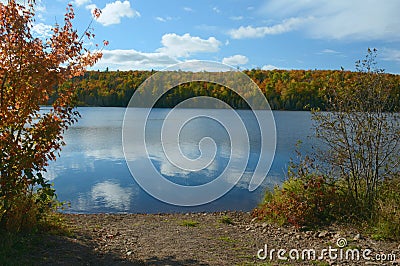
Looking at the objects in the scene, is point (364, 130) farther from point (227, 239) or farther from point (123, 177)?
point (123, 177)

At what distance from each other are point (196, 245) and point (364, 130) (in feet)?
14.8

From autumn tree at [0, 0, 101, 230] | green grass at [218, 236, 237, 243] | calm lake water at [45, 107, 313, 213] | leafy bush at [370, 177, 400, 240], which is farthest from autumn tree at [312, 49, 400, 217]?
autumn tree at [0, 0, 101, 230]

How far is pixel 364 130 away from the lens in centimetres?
783

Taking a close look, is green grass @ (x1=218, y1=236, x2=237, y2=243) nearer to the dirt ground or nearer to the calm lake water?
the dirt ground

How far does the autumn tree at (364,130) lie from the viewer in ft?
25.7

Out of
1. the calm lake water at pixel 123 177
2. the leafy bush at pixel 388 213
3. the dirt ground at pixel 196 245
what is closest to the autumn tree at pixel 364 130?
the leafy bush at pixel 388 213

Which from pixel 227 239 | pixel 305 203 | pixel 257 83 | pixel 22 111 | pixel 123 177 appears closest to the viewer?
pixel 22 111

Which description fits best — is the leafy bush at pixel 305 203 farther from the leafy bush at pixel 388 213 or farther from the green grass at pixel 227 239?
the green grass at pixel 227 239

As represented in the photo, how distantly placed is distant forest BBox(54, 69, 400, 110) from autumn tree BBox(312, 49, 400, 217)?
0.24 m

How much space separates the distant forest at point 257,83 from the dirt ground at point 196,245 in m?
2.56

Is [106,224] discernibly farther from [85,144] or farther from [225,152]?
[85,144]

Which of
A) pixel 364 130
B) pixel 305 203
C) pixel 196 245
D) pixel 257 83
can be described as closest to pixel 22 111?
pixel 196 245

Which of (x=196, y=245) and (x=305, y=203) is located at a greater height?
(x=305, y=203)

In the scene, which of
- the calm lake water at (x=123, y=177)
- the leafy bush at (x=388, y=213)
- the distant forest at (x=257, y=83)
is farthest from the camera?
the calm lake water at (x=123, y=177)
